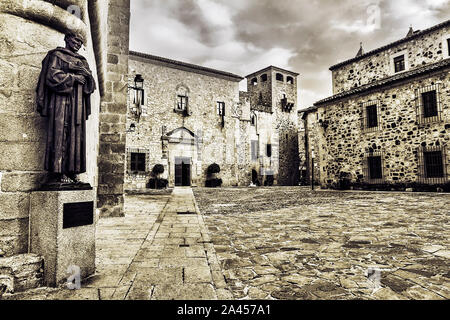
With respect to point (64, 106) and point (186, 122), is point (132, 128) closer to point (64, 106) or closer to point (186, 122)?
point (186, 122)

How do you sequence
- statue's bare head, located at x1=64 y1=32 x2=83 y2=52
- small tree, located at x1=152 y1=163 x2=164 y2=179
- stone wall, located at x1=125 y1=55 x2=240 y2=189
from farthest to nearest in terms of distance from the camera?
1. stone wall, located at x1=125 y1=55 x2=240 y2=189
2. small tree, located at x1=152 y1=163 x2=164 y2=179
3. statue's bare head, located at x1=64 y1=32 x2=83 y2=52

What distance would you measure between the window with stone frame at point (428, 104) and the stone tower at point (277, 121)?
50.9 ft

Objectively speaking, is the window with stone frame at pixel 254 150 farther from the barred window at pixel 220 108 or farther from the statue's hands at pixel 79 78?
the statue's hands at pixel 79 78

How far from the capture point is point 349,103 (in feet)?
53.9

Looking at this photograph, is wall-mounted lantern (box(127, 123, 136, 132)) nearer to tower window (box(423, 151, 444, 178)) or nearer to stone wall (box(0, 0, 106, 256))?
stone wall (box(0, 0, 106, 256))

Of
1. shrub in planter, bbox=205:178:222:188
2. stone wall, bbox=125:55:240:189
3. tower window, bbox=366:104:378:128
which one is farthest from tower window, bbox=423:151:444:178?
stone wall, bbox=125:55:240:189

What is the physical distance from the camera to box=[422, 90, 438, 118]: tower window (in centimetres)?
1296

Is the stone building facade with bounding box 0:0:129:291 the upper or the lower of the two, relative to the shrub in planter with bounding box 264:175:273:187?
upper

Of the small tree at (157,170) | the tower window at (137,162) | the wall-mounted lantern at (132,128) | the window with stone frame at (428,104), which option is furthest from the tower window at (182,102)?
the window with stone frame at (428,104)

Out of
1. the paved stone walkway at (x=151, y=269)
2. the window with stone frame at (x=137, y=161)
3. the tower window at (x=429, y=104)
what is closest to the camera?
the paved stone walkway at (x=151, y=269)

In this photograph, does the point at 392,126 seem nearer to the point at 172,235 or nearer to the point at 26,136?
the point at 172,235

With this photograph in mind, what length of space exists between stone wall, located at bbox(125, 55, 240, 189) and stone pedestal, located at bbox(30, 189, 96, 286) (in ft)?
59.3

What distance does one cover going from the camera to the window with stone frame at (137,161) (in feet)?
65.1
